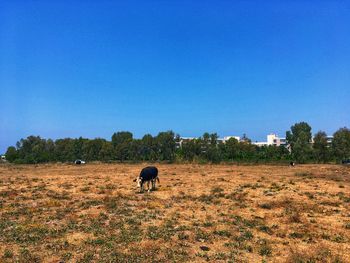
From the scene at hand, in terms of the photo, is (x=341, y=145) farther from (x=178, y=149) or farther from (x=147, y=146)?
(x=147, y=146)

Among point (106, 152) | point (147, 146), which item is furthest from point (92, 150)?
point (147, 146)

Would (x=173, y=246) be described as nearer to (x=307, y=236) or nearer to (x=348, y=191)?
(x=307, y=236)

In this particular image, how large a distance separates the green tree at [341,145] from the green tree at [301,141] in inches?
277

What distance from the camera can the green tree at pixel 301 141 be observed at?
95.8m

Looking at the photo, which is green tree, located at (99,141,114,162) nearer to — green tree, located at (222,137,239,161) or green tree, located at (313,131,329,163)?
green tree, located at (222,137,239,161)

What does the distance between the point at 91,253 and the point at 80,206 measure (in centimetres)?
916

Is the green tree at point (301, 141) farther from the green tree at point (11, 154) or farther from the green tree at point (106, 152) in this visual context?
the green tree at point (11, 154)

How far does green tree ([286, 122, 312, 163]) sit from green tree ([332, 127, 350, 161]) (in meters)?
7.03

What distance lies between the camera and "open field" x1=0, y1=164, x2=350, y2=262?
41.7 feet

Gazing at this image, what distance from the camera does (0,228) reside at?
52.7 ft

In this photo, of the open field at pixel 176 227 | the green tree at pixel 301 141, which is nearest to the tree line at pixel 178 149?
the green tree at pixel 301 141

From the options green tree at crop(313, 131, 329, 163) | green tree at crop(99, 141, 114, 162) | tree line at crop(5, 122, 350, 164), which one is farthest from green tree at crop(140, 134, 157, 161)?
green tree at crop(313, 131, 329, 163)

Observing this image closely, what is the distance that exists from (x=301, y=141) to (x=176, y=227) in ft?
303

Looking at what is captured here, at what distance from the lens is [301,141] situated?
10056 centimetres
